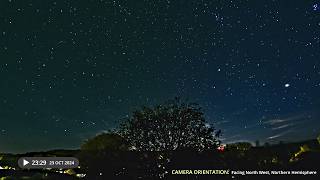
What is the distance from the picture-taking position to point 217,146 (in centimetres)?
4906

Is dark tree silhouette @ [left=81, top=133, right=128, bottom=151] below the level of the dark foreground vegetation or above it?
above

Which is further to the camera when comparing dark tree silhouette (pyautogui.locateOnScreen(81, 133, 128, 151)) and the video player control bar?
dark tree silhouette (pyautogui.locateOnScreen(81, 133, 128, 151))

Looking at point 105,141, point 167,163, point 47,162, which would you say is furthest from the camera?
point 105,141

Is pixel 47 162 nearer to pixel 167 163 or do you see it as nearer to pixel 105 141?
pixel 167 163

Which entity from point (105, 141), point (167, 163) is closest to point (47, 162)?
point (167, 163)

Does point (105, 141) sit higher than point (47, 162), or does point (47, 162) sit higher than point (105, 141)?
point (105, 141)

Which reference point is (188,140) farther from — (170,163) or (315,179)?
(315,179)

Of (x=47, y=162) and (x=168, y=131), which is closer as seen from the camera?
(x=47, y=162)

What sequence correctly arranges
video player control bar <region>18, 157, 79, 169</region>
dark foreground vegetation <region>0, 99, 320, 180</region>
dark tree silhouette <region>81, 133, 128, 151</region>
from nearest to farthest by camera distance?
video player control bar <region>18, 157, 79, 169</region> → dark foreground vegetation <region>0, 99, 320, 180</region> → dark tree silhouette <region>81, 133, 128, 151</region>

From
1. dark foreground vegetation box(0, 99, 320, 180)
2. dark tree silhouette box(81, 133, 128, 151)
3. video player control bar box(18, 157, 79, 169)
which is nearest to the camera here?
video player control bar box(18, 157, 79, 169)

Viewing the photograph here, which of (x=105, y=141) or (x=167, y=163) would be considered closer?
(x=167, y=163)

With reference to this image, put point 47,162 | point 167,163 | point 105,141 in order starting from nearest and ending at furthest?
1. point 47,162
2. point 167,163
3. point 105,141

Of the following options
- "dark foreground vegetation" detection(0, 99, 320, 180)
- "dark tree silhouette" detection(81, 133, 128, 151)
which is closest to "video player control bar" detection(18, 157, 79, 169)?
"dark foreground vegetation" detection(0, 99, 320, 180)

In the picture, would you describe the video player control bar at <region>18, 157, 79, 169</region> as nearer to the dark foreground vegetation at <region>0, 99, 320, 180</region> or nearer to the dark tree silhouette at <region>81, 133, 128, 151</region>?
the dark foreground vegetation at <region>0, 99, 320, 180</region>
